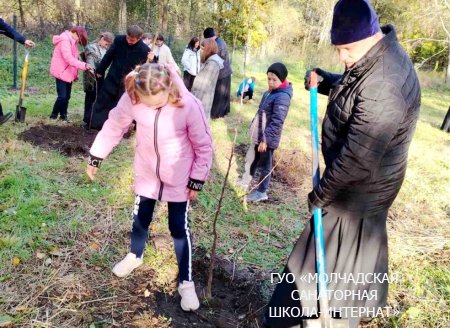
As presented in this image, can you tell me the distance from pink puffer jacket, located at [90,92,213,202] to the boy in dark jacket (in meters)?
1.45

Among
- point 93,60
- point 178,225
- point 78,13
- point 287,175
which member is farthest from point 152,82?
point 78,13

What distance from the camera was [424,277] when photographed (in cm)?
285

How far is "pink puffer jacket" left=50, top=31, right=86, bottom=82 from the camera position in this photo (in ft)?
18.5

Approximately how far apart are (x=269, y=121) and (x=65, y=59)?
3427 millimetres

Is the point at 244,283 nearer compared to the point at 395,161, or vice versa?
the point at 395,161

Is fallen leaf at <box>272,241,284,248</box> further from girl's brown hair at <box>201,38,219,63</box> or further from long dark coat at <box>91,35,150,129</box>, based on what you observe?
long dark coat at <box>91,35,150,129</box>

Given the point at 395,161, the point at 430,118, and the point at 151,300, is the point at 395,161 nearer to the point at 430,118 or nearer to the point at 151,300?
the point at 151,300

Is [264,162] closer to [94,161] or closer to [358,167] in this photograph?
[94,161]

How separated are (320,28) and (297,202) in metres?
24.9

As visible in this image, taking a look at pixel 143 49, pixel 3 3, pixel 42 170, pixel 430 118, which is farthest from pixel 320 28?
pixel 42 170

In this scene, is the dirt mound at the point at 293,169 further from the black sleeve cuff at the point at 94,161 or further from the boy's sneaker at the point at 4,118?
the boy's sneaker at the point at 4,118

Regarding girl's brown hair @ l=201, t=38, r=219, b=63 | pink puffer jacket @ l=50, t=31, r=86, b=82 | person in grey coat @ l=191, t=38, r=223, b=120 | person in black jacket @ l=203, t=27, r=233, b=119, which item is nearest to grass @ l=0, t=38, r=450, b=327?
pink puffer jacket @ l=50, t=31, r=86, b=82

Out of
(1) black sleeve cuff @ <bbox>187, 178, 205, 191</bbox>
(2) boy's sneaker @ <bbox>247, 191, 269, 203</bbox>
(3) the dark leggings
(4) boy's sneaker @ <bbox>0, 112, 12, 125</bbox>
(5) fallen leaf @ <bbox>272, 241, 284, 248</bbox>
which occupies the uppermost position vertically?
(1) black sleeve cuff @ <bbox>187, 178, 205, 191</bbox>

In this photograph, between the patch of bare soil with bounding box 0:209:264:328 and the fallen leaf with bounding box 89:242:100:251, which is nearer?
the patch of bare soil with bounding box 0:209:264:328
